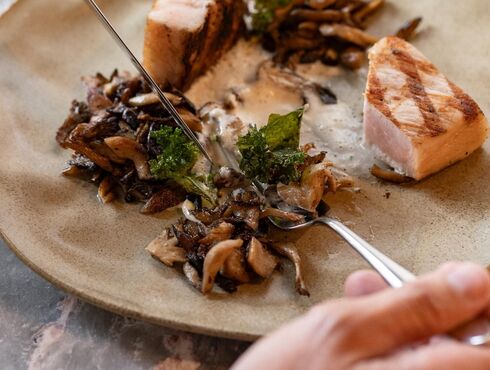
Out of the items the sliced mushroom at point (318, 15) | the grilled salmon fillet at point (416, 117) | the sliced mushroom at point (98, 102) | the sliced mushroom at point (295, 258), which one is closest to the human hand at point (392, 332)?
the sliced mushroom at point (295, 258)

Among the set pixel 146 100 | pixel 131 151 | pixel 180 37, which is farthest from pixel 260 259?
pixel 180 37

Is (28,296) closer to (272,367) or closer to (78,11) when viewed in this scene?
(272,367)

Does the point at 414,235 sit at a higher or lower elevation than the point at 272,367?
lower

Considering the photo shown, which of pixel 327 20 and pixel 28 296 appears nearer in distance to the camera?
pixel 28 296

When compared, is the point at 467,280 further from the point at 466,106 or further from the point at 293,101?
the point at 293,101

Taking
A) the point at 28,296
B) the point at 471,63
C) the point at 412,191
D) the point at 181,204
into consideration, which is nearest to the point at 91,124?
the point at 181,204

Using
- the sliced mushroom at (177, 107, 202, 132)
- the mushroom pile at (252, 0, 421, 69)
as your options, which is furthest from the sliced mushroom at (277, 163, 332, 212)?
the mushroom pile at (252, 0, 421, 69)

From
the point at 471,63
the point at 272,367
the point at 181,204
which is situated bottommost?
the point at 471,63

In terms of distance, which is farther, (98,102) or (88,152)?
(98,102)

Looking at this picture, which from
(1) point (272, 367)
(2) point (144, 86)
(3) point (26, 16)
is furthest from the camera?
(3) point (26, 16)
